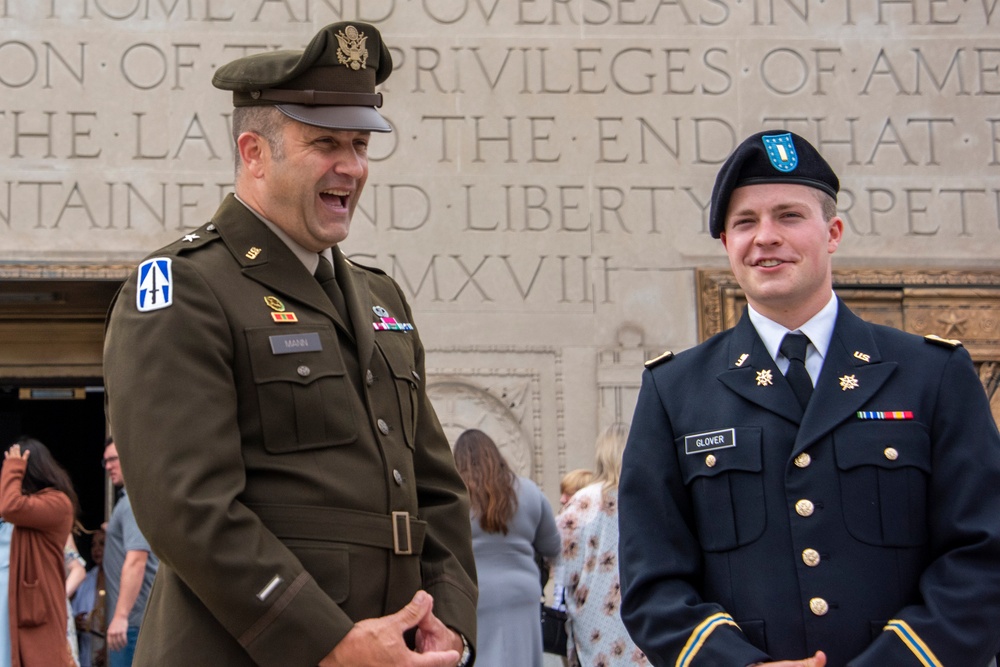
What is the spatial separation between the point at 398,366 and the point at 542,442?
23.7 feet

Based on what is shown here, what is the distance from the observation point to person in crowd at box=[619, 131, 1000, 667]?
276 centimetres

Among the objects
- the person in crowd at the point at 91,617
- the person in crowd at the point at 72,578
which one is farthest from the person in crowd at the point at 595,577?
the person in crowd at the point at 91,617

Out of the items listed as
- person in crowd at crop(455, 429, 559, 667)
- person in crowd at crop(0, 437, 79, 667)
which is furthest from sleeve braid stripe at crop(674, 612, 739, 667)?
person in crowd at crop(0, 437, 79, 667)

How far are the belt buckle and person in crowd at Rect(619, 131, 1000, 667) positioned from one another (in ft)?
1.48

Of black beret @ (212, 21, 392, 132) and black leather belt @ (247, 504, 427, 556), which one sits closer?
black leather belt @ (247, 504, 427, 556)

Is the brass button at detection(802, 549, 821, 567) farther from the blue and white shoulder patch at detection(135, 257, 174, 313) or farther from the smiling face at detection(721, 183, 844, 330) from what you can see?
the blue and white shoulder patch at detection(135, 257, 174, 313)

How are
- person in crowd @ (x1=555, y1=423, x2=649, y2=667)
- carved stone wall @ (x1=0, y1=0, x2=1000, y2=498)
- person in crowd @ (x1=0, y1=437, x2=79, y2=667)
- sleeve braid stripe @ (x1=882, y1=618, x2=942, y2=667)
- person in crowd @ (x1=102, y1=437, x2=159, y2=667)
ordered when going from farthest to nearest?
carved stone wall @ (x1=0, y1=0, x2=1000, y2=498)
person in crowd @ (x1=102, y1=437, x2=159, y2=667)
person in crowd @ (x1=0, y1=437, x2=79, y2=667)
person in crowd @ (x1=555, y1=423, x2=649, y2=667)
sleeve braid stripe @ (x1=882, y1=618, x2=942, y2=667)

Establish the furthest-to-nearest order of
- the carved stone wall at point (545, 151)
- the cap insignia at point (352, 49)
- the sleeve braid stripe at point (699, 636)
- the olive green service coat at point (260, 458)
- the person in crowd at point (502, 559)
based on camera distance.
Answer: the carved stone wall at point (545, 151) < the person in crowd at point (502, 559) < the cap insignia at point (352, 49) < the sleeve braid stripe at point (699, 636) < the olive green service coat at point (260, 458)

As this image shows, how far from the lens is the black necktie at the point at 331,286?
3.03m

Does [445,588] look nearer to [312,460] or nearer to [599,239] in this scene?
[312,460]

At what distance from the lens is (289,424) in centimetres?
275

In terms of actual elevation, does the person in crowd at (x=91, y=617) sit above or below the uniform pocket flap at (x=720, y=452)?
below

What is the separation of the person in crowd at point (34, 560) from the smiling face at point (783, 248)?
4830 millimetres

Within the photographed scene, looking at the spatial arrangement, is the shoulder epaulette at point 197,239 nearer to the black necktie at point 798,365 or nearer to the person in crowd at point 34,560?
the black necktie at point 798,365
